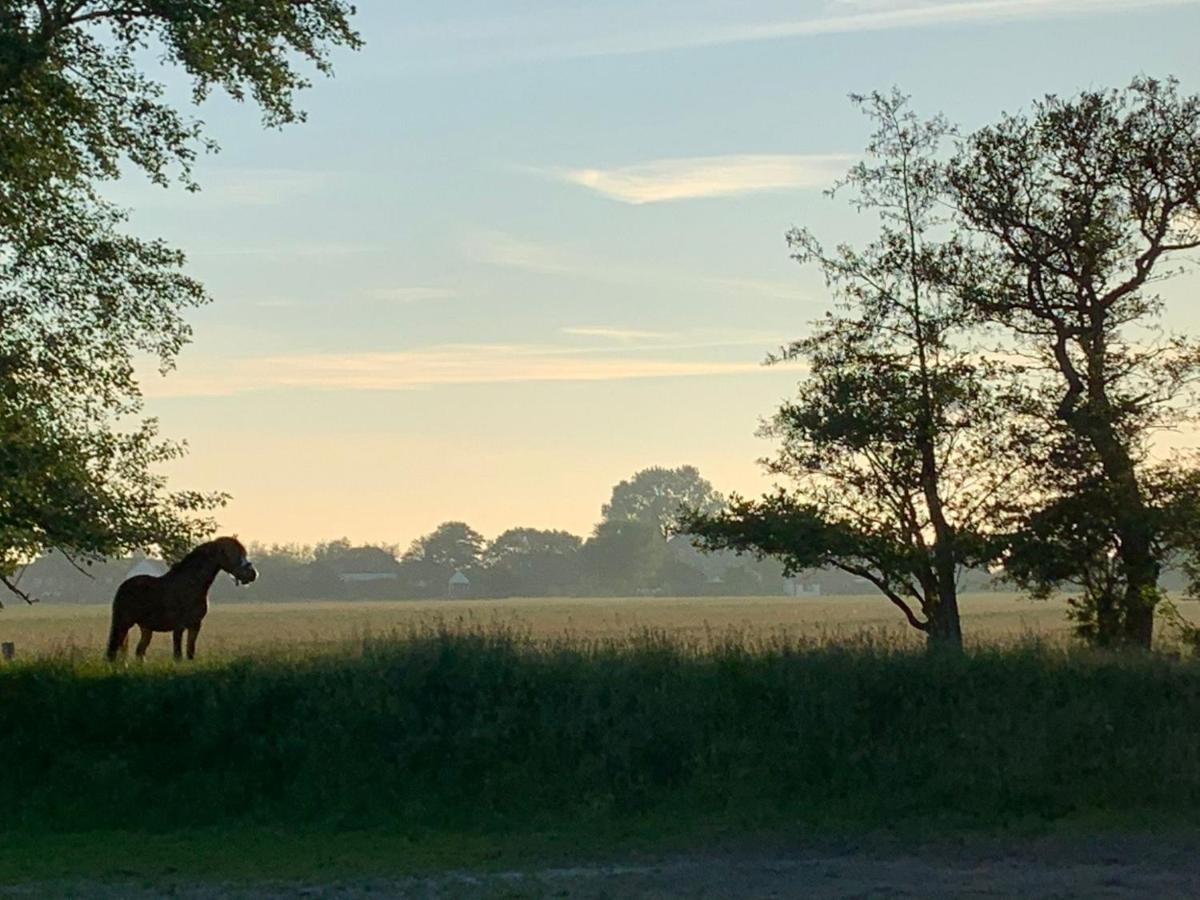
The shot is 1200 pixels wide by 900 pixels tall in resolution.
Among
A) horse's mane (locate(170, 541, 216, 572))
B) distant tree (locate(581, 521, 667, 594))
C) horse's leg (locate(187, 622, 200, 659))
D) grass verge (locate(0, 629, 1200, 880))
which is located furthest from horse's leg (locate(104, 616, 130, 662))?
distant tree (locate(581, 521, 667, 594))

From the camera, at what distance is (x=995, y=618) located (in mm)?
75562

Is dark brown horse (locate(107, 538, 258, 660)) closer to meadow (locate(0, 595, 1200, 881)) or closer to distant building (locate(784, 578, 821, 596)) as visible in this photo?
meadow (locate(0, 595, 1200, 881))

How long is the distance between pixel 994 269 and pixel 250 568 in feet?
46.2

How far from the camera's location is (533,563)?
530ft

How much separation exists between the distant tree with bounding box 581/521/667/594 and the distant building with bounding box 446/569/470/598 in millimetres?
14170

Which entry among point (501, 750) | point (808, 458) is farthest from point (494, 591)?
point (501, 750)

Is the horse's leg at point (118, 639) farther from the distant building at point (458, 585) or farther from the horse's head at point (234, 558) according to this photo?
the distant building at point (458, 585)

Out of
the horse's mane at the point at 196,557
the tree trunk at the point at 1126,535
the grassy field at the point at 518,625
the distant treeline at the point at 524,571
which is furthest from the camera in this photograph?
the distant treeline at the point at 524,571

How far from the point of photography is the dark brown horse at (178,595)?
78.5 ft

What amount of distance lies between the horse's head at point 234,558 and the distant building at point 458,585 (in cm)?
12168

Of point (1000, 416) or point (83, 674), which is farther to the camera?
point (1000, 416)

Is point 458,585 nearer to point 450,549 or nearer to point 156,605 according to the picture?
point 450,549

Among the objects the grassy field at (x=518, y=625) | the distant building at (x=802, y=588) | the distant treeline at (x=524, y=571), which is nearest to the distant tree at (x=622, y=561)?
the distant treeline at (x=524, y=571)

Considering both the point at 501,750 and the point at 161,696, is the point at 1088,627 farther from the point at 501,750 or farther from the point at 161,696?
the point at 161,696
